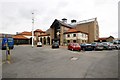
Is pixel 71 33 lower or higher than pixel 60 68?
higher

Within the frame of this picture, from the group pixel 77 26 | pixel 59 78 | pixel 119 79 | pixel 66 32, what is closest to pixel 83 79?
pixel 59 78

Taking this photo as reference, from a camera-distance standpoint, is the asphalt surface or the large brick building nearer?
the asphalt surface

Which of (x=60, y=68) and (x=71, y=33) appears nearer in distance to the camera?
(x=60, y=68)

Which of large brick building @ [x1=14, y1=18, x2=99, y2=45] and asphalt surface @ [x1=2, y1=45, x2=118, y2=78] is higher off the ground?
large brick building @ [x1=14, y1=18, x2=99, y2=45]

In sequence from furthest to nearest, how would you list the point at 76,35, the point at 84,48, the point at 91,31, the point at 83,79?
1. the point at 91,31
2. the point at 76,35
3. the point at 84,48
4. the point at 83,79

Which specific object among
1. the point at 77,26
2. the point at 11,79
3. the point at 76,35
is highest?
the point at 77,26

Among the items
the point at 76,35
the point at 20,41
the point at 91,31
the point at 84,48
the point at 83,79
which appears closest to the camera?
the point at 83,79

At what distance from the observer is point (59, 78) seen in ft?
26.6

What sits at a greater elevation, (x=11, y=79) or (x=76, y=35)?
(x=76, y=35)

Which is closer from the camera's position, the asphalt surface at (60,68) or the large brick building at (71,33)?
the asphalt surface at (60,68)

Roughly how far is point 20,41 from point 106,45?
5141 cm

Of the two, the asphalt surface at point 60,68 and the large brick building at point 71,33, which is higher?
the large brick building at point 71,33

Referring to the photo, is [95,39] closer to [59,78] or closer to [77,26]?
[77,26]

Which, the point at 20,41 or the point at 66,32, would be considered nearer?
the point at 66,32
